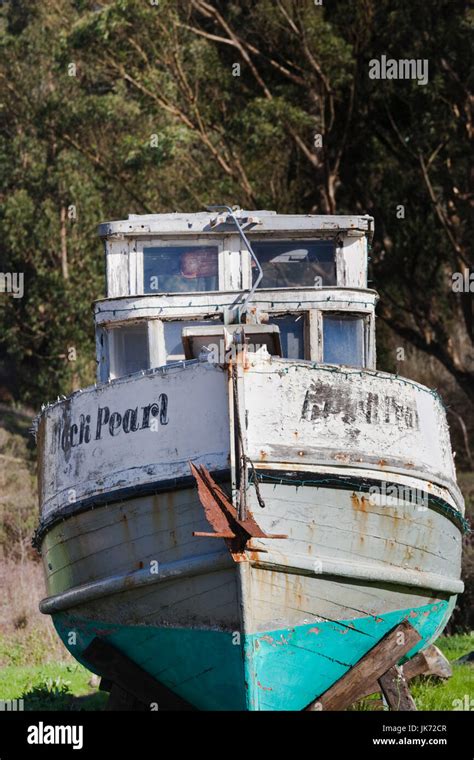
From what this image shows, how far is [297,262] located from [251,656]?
4.04m

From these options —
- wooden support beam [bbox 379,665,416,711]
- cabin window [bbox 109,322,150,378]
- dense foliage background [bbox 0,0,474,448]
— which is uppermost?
dense foliage background [bbox 0,0,474,448]

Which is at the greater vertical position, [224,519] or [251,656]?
[224,519]

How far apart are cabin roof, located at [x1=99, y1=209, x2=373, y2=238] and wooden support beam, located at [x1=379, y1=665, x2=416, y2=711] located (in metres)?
4.07

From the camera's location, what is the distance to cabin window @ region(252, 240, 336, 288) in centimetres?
1292

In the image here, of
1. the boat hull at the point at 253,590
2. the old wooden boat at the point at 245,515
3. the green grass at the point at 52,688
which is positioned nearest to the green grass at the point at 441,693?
the old wooden boat at the point at 245,515

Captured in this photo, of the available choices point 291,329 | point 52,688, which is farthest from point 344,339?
point 52,688

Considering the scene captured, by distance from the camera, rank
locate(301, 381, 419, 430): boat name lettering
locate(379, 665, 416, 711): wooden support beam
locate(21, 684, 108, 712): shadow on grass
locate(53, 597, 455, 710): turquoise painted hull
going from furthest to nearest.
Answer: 1. locate(21, 684, 108, 712): shadow on grass
2. locate(379, 665, 416, 711): wooden support beam
3. locate(301, 381, 419, 430): boat name lettering
4. locate(53, 597, 455, 710): turquoise painted hull

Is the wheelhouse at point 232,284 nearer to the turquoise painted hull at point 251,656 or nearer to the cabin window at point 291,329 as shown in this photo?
the cabin window at point 291,329

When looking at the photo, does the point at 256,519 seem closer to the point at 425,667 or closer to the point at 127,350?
the point at 425,667

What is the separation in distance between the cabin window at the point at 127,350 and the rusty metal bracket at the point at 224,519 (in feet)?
8.54

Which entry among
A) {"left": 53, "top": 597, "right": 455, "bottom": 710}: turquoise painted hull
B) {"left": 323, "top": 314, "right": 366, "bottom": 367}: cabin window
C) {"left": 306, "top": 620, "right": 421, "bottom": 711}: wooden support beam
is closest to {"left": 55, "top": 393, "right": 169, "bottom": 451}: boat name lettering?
{"left": 53, "top": 597, "right": 455, "bottom": 710}: turquoise painted hull

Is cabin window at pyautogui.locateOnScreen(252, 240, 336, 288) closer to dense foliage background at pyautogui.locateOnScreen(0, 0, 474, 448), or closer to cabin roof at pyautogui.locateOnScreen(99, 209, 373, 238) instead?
cabin roof at pyautogui.locateOnScreen(99, 209, 373, 238)

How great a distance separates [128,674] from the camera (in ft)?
38.5

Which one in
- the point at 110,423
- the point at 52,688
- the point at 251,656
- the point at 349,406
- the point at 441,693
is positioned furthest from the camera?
the point at 52,688
